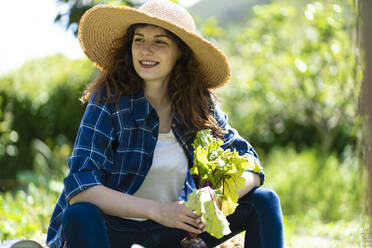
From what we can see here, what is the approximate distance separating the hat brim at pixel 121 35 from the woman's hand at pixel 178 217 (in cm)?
83

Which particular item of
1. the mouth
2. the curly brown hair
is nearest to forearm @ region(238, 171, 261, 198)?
the curly brown hair

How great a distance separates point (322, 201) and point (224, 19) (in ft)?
119

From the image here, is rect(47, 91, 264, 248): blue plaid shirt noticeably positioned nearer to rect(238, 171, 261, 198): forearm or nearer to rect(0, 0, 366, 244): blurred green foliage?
rect(238, 171, 261, 198): forearm

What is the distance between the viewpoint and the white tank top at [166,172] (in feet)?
8.11

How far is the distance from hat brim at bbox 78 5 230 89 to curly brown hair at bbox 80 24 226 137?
4 centimetres

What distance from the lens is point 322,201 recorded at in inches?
222

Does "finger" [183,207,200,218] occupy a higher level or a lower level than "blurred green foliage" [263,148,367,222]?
higher

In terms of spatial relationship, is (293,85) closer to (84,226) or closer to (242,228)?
(242,228)

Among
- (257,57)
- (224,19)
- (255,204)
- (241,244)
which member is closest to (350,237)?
(241,244)

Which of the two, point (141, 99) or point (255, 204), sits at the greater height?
point (141, 99)

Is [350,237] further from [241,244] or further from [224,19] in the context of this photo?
[224,19]

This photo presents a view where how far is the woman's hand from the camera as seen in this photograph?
2.00m

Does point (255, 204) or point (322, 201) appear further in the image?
point (322, 201)

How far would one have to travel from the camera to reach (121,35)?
8.64 ft
